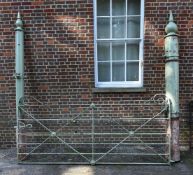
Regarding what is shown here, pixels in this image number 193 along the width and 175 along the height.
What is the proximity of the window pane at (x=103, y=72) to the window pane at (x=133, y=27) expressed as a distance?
0.84 metres

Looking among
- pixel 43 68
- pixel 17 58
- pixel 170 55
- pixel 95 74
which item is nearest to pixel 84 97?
pixel 95 74

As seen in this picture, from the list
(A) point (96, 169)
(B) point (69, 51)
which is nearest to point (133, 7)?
(B) point (69, 51)

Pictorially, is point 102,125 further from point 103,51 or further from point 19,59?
point 19,59

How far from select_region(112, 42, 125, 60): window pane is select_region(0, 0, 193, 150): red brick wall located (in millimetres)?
482

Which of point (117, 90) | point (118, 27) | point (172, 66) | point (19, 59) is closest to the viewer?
point (172, 66)

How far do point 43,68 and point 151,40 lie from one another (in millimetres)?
2388

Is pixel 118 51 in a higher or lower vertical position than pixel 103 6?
lower

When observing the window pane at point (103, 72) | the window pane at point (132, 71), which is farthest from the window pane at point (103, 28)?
the window pane at point (132, 71)

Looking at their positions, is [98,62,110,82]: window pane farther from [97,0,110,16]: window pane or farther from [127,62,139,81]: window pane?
[97,0,110,16]: window pane

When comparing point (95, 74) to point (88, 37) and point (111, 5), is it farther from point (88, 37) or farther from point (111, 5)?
point (111, 5)

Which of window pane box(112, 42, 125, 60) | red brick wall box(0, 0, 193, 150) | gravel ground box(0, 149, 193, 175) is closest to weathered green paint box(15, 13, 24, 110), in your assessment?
red brick wall box(0, 0, 193, 150)

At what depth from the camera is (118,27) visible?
6430mm

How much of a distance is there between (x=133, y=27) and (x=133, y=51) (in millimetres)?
516

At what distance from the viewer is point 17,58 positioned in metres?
5.99
